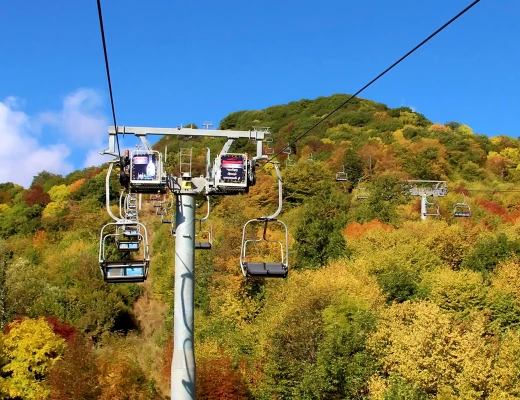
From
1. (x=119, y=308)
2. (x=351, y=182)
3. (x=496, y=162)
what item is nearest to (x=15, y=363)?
(x=119, y=308)

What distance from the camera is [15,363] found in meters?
24.9

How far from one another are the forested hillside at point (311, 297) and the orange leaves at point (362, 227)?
0.68 feet

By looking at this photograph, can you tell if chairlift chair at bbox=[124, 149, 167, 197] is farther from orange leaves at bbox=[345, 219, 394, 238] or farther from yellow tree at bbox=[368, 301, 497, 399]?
orange leaves at bbox=[345, 219, 394, 238]

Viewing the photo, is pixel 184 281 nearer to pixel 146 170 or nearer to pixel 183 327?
pixel 183 327

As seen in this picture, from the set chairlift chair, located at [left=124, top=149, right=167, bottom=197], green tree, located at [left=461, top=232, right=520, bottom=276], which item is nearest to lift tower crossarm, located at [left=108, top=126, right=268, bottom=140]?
chairlift chair, located at [left=124, top=149, right=167, bottom=197]

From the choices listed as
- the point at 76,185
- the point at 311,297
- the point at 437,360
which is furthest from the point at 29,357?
the point at 76,185

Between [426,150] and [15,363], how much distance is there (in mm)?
48437

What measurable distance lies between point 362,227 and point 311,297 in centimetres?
1701

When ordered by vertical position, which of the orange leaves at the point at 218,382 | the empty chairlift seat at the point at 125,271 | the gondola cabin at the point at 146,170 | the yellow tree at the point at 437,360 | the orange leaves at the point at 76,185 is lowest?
the orange leaves at the point at 218,382

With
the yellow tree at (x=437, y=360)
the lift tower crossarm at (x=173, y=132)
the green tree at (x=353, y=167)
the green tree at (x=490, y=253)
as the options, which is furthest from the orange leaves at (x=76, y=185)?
the lift tower crossarm at (x=173, y=132)

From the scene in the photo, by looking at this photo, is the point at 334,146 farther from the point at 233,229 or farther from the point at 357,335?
the point at 357,335

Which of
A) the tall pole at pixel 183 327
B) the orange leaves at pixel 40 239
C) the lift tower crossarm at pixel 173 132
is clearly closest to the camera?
the tall pole at pixel 183 327

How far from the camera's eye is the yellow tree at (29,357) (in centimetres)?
2441

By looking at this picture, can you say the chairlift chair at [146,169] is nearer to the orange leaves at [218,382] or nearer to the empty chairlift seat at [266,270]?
the empty chairlift seat at [266,270]
